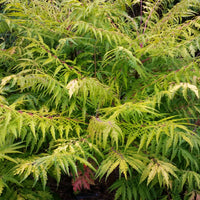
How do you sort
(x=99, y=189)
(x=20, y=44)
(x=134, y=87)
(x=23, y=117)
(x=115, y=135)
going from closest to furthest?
(x=115, y=135)
(x=23, y=117)
(x=134, y=87)
(x=20, y=44)
(x=99, y=189)

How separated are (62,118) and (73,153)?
285 millimetres

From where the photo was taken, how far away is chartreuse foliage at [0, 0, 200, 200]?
3.31 ft

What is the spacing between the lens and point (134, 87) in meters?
1.41

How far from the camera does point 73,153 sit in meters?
0.92

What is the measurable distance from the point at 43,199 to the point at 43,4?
123 centimetres

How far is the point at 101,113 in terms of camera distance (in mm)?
1246

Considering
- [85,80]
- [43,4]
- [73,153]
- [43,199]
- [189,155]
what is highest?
[43,4]

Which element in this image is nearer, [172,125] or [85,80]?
[172,125]

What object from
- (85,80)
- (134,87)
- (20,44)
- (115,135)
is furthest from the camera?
(20,44)

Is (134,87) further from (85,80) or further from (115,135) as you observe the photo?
(115,135)

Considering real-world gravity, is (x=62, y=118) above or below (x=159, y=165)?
above

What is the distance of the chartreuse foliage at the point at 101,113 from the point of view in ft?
3.31

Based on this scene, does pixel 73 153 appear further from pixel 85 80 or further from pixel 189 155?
pixel 189 155

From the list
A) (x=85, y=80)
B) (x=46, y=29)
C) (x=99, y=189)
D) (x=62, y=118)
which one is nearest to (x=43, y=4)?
(x=46, y=29)
